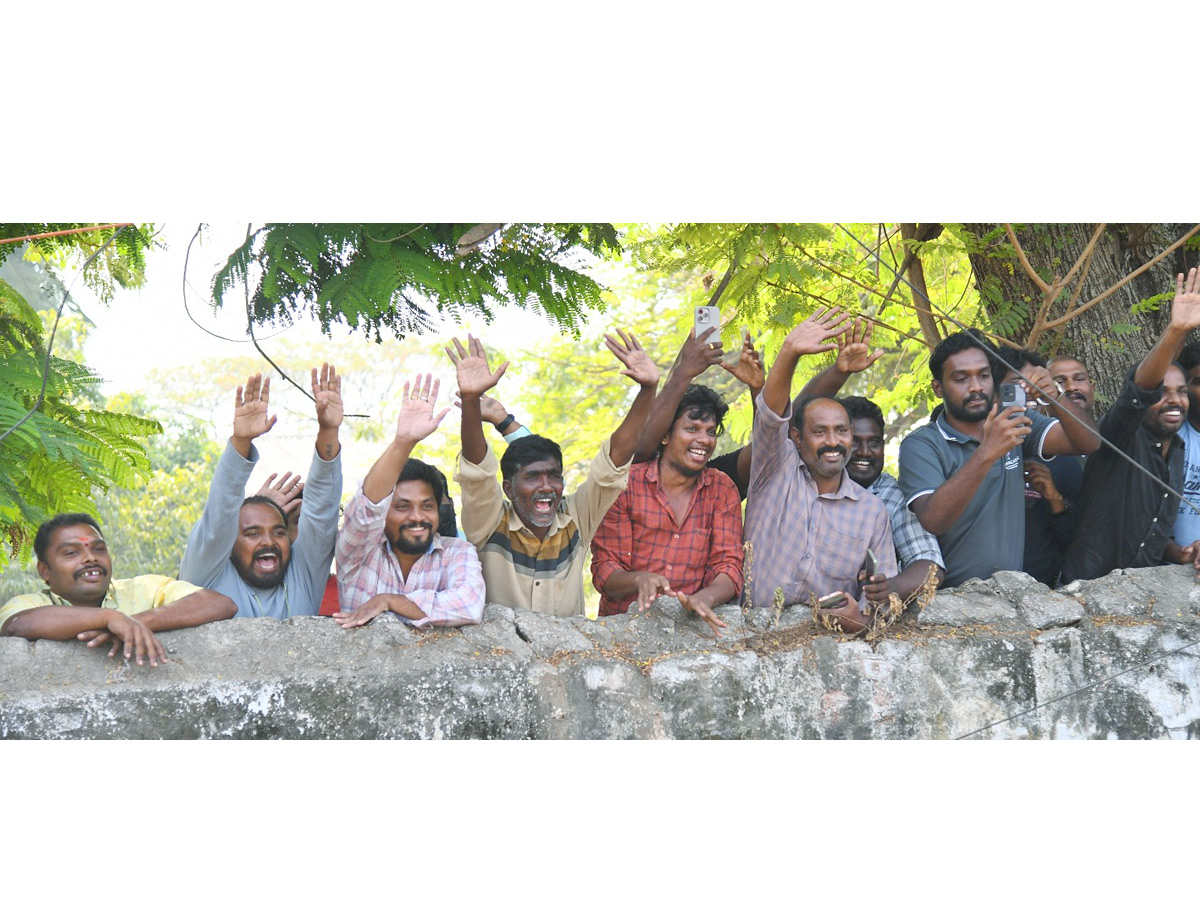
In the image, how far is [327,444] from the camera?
4082mm

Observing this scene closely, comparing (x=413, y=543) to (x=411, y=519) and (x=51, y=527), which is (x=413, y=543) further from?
(x=51, y=527)

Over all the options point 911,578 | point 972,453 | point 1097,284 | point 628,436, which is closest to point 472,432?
point 628,436

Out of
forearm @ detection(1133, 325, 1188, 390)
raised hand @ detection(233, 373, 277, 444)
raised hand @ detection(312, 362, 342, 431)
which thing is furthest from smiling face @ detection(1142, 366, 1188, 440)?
raised hand @ detection(233, 373, 277, 444)

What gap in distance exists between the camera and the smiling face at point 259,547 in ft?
14.0

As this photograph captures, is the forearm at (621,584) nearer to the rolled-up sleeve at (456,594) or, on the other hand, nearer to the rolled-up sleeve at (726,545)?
the rolled-up sleeve at (726,545)

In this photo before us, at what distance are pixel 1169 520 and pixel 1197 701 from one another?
2.32 ft

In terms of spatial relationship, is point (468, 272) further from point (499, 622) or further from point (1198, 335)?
point (1198, 335)

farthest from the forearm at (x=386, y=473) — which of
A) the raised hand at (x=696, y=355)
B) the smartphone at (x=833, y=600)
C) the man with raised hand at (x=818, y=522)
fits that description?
the smartphone at (x=833, y=600)

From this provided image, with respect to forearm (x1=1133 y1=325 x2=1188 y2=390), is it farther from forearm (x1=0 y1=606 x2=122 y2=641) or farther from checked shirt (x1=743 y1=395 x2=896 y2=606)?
forearm (x1=0 y1=606 x2=122 y2=641)

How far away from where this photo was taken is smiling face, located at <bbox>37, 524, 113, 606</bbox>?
3900 mm

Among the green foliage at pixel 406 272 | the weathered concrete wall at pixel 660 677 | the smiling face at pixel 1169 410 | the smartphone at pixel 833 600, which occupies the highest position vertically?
the green foliage at pixel 406 272

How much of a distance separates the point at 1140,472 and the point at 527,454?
2373 mm

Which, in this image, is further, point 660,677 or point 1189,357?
point 1189,357

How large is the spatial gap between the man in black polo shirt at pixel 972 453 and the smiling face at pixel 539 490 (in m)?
1.40
